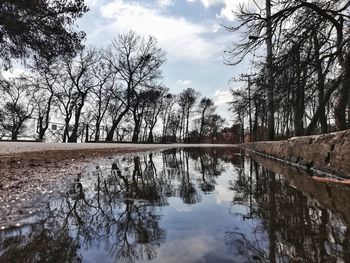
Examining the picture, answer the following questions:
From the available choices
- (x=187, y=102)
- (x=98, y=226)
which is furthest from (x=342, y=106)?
(x=187, y=102)

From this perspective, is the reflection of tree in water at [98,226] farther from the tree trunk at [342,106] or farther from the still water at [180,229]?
the tree trunk at [342,106]

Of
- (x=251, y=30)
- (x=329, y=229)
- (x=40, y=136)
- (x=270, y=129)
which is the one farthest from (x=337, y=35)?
(x=40, y=136)

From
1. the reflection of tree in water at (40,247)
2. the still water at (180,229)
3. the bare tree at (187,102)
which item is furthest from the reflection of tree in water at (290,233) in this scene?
the bare tree at (187,102)

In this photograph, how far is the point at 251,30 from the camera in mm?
9727

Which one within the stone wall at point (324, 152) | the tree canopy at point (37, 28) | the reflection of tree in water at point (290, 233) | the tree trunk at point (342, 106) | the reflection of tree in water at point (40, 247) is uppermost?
the tree canopy at point (37, 28)

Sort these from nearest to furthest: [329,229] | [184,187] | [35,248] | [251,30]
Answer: [35,248]
[329,229]
[184,187]
[251,30]

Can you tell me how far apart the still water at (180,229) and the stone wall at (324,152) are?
126cm

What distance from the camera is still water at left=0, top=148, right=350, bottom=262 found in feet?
6.31

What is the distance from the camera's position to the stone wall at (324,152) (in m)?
4.79

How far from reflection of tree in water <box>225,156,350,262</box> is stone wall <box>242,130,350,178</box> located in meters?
1.50

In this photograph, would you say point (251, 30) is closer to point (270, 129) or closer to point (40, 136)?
point (270, 129)

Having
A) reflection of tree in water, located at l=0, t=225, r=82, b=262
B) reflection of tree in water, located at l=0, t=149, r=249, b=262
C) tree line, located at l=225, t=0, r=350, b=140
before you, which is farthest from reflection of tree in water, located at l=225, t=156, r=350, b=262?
tree line, located at l=225, t=0, r=350, b=140

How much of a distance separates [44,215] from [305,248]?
1977 millimetres

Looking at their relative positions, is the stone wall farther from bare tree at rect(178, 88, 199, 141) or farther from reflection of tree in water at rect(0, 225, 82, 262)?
bare tree at rect(178, 88, 199, 141)
